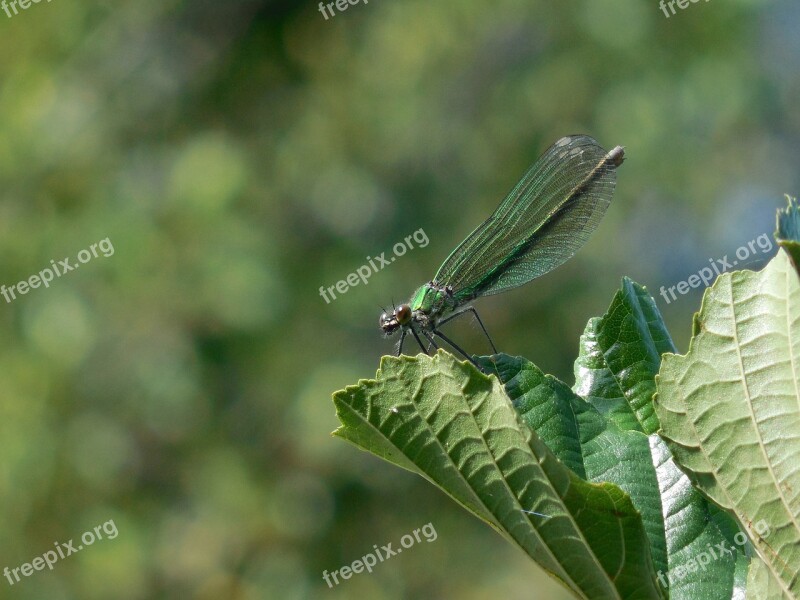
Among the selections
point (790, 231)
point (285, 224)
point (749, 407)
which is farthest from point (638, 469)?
point (285, 224)

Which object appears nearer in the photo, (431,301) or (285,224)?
(431,301)

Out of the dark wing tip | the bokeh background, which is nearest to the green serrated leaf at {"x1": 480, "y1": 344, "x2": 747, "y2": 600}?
the dark wing tip

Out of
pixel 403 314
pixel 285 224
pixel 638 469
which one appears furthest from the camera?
pixel 285 224

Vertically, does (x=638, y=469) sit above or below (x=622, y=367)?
below

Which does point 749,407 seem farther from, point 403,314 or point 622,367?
point 403,314

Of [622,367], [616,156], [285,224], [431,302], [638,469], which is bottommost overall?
[638,469]

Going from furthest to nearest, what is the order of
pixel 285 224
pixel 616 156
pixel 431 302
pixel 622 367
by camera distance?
1. pixel 285 224
2. pixel 616 156
3. pixel 431 302
4. pixel 622 367

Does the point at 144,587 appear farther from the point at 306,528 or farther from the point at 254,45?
the point at 254,45

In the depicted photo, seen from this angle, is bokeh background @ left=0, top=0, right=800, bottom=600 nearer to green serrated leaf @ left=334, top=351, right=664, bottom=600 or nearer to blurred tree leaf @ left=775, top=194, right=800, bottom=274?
green serrated leaf @ left=334, top=351, right=664, bottom=600
